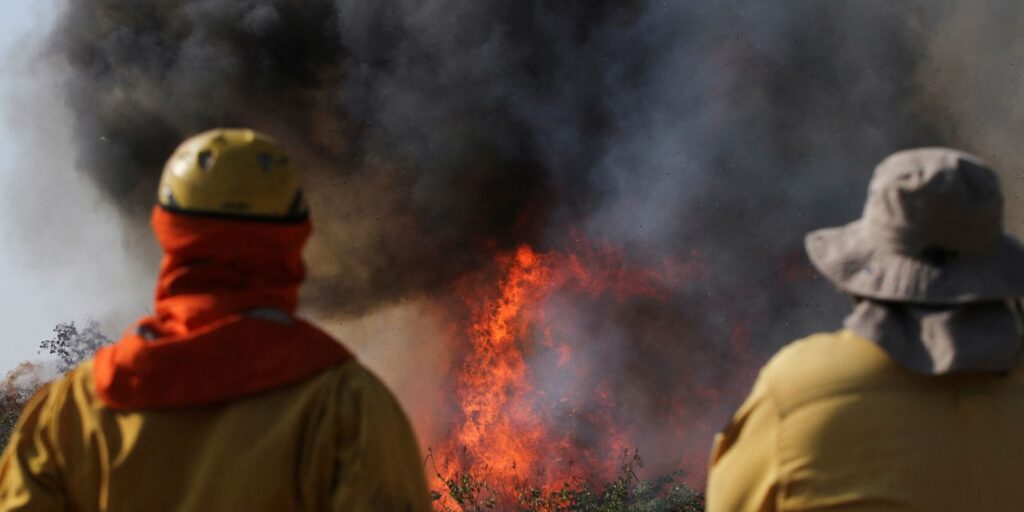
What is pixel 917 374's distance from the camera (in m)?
2.20

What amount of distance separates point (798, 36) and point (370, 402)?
11.8m

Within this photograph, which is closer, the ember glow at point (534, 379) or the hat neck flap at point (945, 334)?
the hat neck flap at point (945, 334)

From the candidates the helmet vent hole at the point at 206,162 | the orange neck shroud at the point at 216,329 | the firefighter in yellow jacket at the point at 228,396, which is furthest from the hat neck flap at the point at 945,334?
the helmet vent hole at the point at 206,162

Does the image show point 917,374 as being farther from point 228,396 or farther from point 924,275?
point 228,396

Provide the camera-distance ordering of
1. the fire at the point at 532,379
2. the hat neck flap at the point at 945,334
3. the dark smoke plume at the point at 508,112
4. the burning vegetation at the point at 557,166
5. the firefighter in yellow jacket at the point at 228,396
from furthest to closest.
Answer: the dark smoke plume at the point at 508,112 → the burning vegetation at the point at 557,166 → the fire at the point at 532,379 → the firefighter in yellow jacket at the point at 228,396 → the hat neck flap at the point at 945,334

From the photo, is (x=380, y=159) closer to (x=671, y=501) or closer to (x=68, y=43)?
(x=68, y=43)

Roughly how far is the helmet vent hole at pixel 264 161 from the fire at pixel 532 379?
9.97m

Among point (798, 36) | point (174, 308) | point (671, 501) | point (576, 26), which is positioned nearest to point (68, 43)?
point (576, 26)

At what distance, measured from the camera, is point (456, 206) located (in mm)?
14328

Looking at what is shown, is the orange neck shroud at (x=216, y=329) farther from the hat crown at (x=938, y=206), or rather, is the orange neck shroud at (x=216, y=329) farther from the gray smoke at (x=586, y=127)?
the gray smoke at (x=586, y=127)

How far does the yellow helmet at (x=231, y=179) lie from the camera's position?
2.34 meters

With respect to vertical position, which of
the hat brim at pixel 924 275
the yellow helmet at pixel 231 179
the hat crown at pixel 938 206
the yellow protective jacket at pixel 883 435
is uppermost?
the yellow helmet at pixel 231 179

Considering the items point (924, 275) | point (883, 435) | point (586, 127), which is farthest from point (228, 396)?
point (586, 127)

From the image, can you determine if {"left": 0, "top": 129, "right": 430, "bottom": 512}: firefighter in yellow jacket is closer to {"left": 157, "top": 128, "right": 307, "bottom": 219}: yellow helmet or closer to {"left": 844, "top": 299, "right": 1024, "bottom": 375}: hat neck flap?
{"left": 157, "top": 128, "right": 307, "bottom": 219}: yellow helmet
